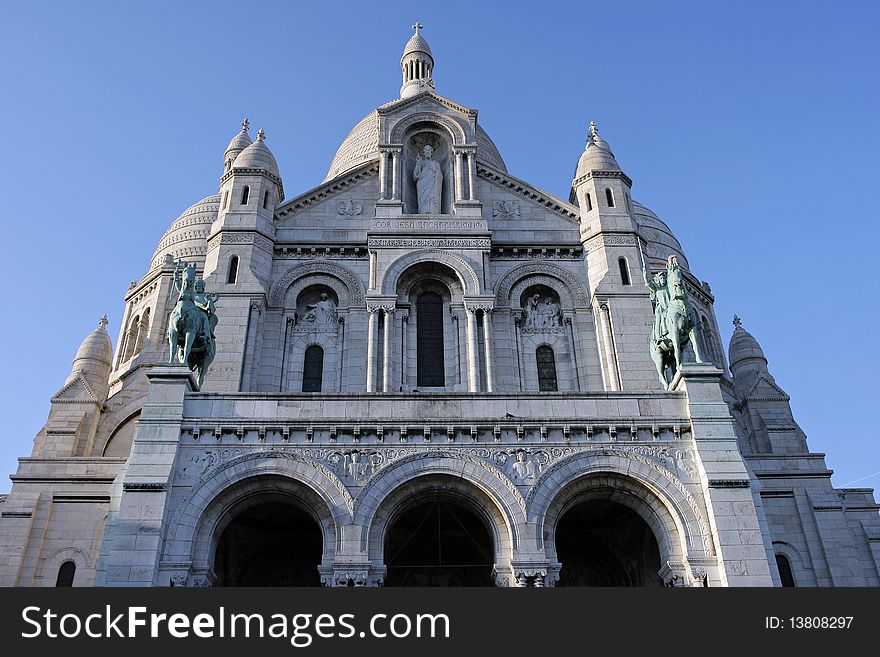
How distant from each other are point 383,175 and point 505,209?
4.74 meters

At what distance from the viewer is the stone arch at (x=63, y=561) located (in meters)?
26.9

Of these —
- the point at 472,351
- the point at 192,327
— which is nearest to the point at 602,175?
the point at 472,351

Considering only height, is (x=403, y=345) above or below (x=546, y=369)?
above

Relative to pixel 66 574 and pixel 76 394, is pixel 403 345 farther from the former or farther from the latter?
pixel 76 394

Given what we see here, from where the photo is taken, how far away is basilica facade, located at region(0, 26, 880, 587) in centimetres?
2152

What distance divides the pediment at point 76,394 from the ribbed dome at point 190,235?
962 cm

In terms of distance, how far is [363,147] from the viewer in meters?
47.1

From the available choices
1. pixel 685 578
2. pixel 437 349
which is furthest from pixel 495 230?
pixel 685 578

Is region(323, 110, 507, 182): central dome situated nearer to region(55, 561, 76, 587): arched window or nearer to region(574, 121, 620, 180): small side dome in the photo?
region(574, 121, 620, 180): small side dome

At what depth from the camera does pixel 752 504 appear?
21453 millimetres

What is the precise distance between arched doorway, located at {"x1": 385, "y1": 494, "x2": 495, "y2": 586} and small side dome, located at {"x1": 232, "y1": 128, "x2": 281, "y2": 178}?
15.5 metres

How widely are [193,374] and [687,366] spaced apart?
13043 mm
